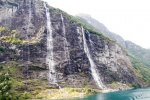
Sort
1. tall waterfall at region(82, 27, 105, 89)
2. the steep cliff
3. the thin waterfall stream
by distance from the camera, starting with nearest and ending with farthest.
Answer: the thin waterfall stream → the steep cliff → tall waterfall at region(82, 27, 105, 89)

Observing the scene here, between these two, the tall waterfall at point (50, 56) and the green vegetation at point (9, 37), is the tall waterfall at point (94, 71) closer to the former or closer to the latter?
the tall waterfall at point (50, 56)

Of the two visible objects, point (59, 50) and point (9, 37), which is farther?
point (59, 50)

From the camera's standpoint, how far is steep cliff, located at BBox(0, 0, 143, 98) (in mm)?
155500

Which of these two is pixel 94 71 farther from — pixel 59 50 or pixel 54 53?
pixel 54 53

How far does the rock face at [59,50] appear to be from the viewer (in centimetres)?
15962

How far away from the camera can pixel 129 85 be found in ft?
610

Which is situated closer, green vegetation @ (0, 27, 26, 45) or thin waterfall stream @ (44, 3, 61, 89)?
thin waterfall stream @ (44, 3, 61, 89)

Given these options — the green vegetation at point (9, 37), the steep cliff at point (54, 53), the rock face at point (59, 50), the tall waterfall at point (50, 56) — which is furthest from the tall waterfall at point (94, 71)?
the green vegetation at point (9, 37)

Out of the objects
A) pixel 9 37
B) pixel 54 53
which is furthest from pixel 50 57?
pixel 9 37

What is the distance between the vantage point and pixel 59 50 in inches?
6875

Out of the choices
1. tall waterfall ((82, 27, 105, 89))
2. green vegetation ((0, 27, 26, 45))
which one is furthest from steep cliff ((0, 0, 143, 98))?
green vegetation ((0, 27, 26, 45))

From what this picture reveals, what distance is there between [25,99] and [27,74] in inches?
1167

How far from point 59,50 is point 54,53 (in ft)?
16.5

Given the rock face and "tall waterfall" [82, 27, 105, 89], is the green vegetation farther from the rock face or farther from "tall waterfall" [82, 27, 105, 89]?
"tall waterfall" [82, 27, 105, 89]
